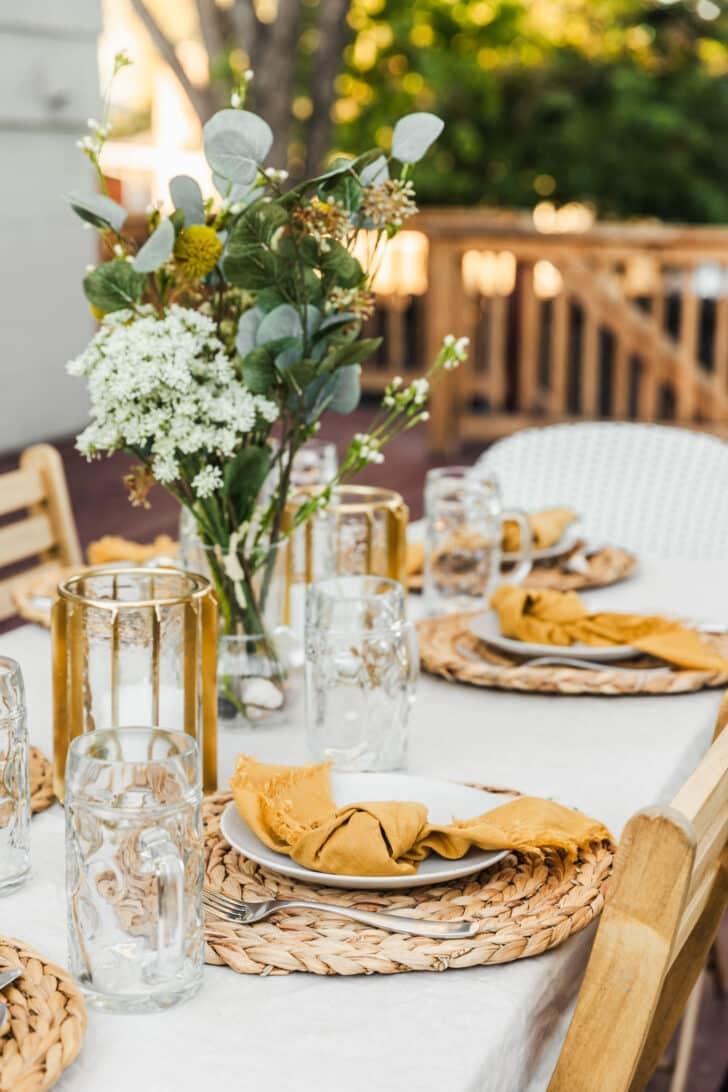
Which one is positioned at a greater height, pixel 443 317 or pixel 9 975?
pixel 443 317

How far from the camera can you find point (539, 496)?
2.63 metres

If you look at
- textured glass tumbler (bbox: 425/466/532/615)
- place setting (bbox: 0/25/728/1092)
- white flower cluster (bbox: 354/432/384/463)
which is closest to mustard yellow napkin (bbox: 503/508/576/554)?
place setting (bbox: 0/25/728/1092)

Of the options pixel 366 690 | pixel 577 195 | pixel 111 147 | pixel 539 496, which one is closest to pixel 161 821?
pixel 366 690

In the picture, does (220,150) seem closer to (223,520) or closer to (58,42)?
(223,520)

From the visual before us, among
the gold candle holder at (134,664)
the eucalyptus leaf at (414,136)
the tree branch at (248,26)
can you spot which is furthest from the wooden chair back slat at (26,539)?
the tree branch at (248,26)

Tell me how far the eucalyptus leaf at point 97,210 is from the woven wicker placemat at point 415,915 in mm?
567

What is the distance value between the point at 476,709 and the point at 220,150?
0.61m

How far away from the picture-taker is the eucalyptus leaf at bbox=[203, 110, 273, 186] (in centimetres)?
119

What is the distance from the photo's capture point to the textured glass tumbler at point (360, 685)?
1273 mm

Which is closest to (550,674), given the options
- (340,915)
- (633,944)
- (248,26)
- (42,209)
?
(340,915)

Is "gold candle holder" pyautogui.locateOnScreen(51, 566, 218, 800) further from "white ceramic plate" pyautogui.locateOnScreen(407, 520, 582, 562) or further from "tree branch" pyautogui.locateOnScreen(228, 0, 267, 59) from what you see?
"tree branch" pyautogui.locateOnScreen(228, 0, 267, 59)

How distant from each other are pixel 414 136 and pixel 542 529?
848 millimetres

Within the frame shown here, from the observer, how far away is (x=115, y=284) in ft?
4.21

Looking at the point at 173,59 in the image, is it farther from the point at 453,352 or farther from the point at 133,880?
the point at 133,880
